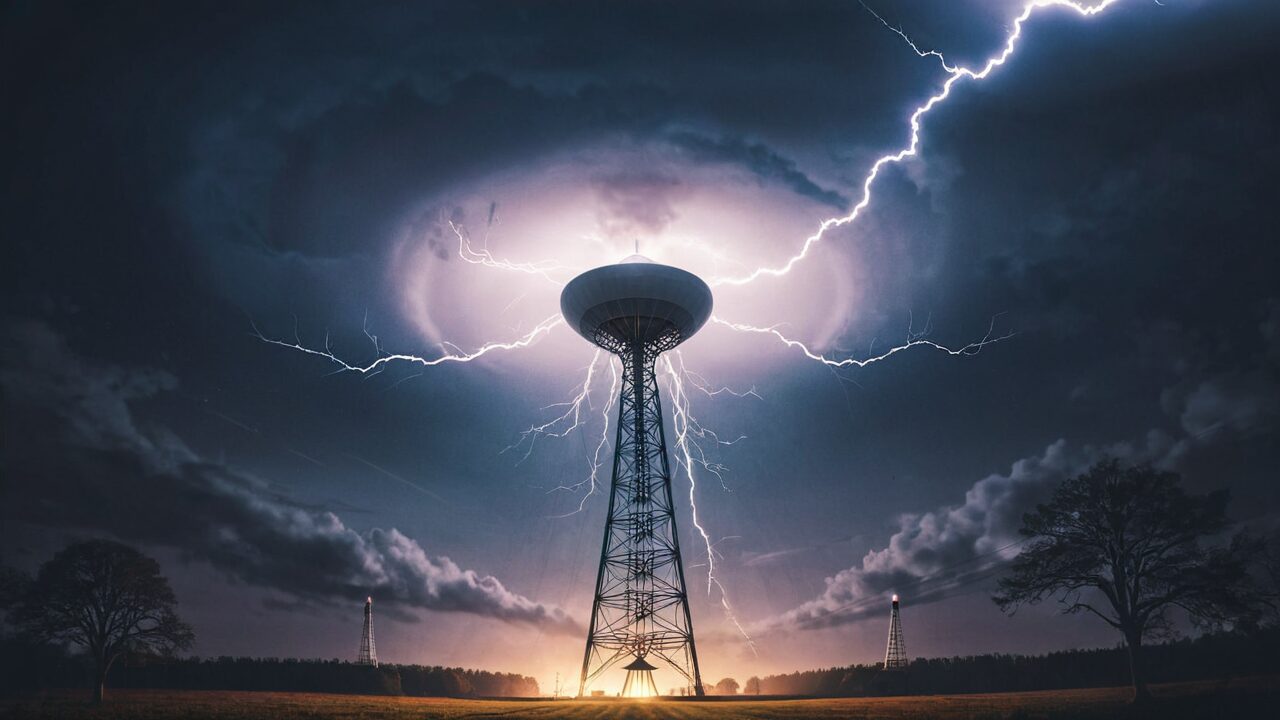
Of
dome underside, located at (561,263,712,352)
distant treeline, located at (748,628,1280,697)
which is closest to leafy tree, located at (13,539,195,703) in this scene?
dome underside, located at (561,263,712,352)

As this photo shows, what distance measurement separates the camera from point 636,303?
31.7 m

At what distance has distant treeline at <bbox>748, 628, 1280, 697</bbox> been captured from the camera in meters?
31.7

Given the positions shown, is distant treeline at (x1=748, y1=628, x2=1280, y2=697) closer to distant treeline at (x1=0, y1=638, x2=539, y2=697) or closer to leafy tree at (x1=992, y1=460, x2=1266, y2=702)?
leafy tree at (x1=992, y1=460, x2=1266, y2=702)

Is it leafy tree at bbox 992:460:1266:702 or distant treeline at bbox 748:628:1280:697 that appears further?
distant treeline at bbox 748:628:1280:697

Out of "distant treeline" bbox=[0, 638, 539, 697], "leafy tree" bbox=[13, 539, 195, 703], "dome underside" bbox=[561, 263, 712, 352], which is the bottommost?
"distant treeline" bbox=[0, 638, 539, 697]

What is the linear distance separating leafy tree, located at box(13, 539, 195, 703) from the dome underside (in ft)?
71.7

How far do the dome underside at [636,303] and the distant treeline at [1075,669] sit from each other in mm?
21161

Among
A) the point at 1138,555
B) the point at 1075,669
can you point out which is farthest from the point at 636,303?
the point at 1075,669

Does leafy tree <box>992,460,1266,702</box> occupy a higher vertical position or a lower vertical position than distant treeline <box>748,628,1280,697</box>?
higher

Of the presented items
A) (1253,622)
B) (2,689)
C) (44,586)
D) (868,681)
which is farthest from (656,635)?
(2,689)

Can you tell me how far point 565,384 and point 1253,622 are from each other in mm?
29979

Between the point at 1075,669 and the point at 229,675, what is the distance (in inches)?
2176

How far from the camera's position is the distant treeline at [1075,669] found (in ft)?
104

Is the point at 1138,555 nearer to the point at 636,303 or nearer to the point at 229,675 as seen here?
the point at 636,303
